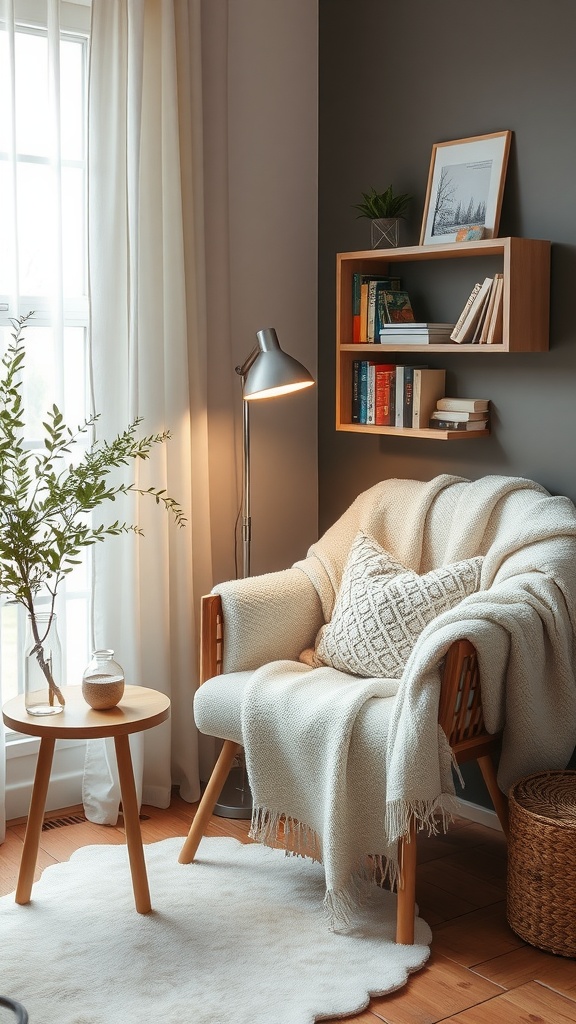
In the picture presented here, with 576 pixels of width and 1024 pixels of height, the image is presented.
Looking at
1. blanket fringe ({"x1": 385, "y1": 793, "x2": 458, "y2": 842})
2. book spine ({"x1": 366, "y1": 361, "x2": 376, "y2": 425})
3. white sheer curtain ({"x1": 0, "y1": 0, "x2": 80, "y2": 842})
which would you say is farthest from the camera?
book spine ({"x1": 366, "y1": 361, "x2": 376, "y2": 425})

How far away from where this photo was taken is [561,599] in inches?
99.3

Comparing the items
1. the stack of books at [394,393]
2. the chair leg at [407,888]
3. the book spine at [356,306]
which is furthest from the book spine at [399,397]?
the chair leg at [407,888]

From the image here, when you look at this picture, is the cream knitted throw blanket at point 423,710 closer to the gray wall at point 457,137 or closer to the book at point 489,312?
the gray wall at point 457,137

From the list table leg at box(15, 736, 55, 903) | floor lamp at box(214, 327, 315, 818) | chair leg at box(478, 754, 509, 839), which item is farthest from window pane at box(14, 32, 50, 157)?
chair leg at box(478, 754, 509, 839)

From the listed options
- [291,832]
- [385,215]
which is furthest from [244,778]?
[385,215]

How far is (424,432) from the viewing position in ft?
9.84

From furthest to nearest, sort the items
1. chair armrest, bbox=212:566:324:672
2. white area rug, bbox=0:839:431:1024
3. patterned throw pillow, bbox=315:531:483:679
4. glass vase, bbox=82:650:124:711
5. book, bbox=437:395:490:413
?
book, bbox=437:395:490:413 < chair armrest, bbox=212:566:324:672 < patterned throw pillow, bbox=315:531:483:679 < glass vase, bbox=82:650:124:711 < white area rug, bbox=0:839:431:1024

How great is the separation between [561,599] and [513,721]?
307 mm

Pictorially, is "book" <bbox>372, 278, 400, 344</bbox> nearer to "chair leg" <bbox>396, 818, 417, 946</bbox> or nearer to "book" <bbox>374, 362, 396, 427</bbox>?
"book" <bbox>374, 362, 396, 427</bbox>

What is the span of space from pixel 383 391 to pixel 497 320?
465mm

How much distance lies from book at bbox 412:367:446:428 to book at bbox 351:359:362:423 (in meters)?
0.23

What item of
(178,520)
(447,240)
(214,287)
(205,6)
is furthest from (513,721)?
(205,6)

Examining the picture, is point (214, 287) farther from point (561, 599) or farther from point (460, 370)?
point (561, 599)

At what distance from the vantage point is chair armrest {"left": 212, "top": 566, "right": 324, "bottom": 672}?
2.76 meters
